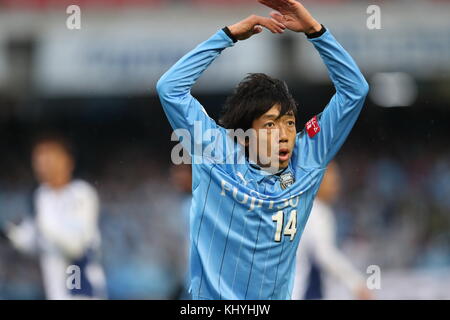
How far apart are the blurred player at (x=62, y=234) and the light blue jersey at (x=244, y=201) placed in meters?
3.37

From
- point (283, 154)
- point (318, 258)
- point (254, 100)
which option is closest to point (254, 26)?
point (254, 100)

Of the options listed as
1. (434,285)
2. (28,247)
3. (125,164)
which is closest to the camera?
(28,247)

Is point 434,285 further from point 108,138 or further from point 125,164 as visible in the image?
point 108,138

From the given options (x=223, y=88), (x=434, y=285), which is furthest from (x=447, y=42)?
(x=434, y=285)

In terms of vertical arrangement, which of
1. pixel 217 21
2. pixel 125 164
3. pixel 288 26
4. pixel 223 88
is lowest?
pixel 125 164

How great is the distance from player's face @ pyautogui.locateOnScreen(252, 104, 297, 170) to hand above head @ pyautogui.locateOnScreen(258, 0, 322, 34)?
15.1 inches

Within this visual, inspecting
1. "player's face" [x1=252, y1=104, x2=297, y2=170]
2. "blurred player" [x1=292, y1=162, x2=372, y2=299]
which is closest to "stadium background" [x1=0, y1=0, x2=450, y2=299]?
"blurred player" [x1=292, y1=162, x2=372, y2=299]

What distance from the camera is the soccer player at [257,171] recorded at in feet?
14.0

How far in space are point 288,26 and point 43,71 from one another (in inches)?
510

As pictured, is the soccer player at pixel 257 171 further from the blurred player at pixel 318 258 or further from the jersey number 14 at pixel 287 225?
the blurred player at pixel 318 258

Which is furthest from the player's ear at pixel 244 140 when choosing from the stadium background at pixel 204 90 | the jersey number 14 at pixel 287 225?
the stadium background at pixel 204 90

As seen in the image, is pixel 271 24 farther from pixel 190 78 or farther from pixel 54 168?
pixel 54 168

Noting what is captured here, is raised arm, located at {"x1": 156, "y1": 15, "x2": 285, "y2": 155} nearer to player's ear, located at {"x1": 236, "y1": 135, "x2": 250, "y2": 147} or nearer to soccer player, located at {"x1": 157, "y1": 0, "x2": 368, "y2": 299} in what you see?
soccer player, located at {"x1": 157, "y1": 0, "x2": 368, "y2": 299}

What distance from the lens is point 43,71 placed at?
16.7 m
